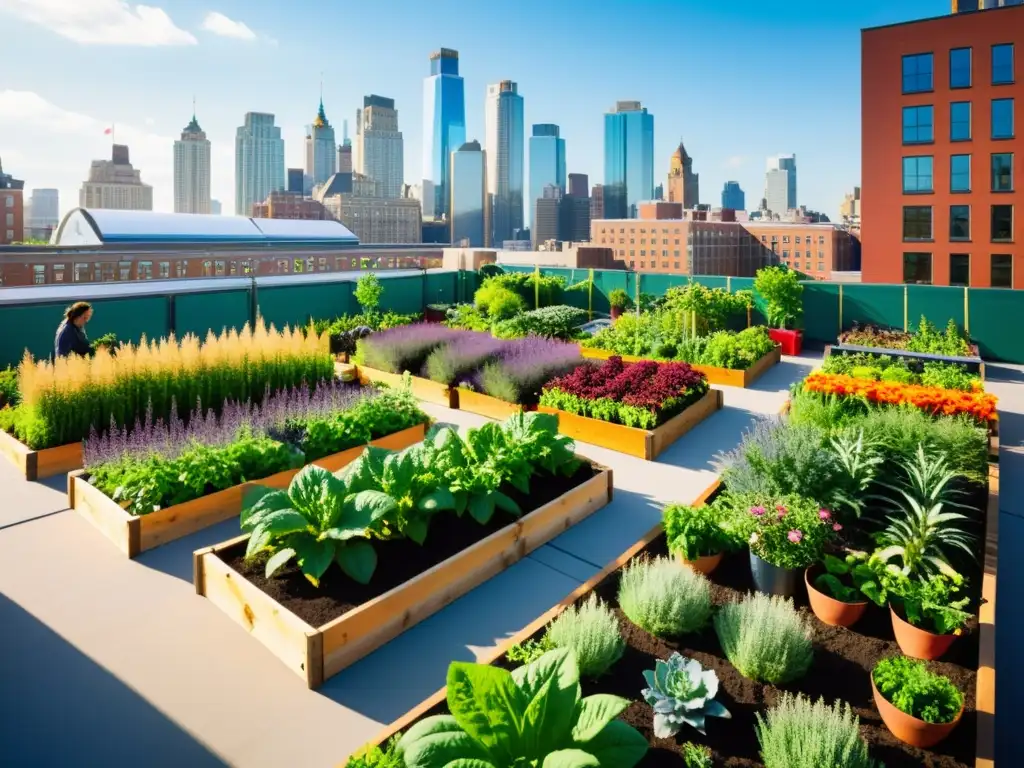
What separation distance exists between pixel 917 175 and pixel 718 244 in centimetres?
8775

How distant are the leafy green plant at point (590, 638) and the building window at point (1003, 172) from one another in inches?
1459

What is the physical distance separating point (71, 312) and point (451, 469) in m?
5.27

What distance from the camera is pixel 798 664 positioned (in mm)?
3180

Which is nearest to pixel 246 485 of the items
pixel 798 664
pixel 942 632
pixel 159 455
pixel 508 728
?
pixel 159 455

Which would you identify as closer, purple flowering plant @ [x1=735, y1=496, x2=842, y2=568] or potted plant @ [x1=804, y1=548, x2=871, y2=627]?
potted plant @ [x1=804, y1=548, x2=871, y2=627]

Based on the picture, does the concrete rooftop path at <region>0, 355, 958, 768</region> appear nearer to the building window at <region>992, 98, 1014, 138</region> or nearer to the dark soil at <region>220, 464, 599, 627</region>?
the dark soil at <region>220, 464, 599, 627</region>

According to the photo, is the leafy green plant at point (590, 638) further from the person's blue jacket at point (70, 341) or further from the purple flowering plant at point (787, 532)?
the person's blue jacket at point (70, 341)

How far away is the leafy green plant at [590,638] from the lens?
10.3ft

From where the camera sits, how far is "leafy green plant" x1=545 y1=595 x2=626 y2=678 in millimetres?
3133

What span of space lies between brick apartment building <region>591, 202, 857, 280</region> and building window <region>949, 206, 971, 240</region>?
71.1m

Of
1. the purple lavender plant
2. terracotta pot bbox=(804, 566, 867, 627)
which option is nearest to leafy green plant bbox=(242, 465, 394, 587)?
terracotta pot bbox=(804, 566, 867, 627)

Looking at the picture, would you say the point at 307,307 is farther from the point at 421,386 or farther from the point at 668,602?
the point at 668,602

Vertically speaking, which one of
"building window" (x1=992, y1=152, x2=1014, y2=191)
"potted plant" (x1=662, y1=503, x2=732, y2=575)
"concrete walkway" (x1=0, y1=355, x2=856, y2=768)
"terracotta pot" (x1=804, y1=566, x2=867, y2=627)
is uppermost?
"building window" (x1=992, y1=152, x2=1014, y2=191)

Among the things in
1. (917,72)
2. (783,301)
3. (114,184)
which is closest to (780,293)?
(783,301)
